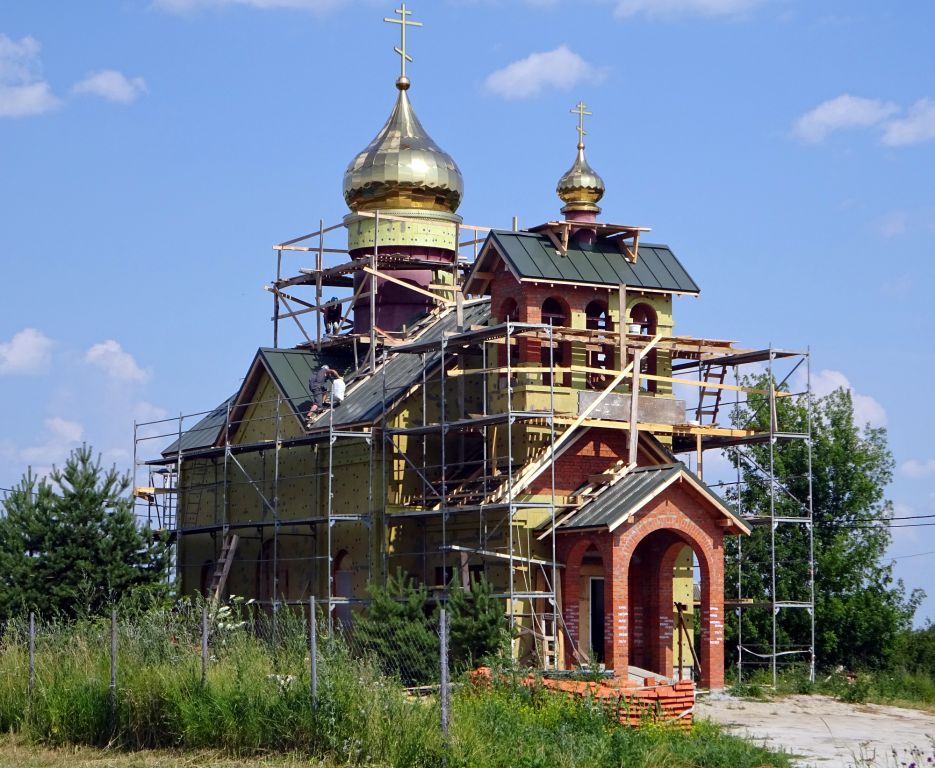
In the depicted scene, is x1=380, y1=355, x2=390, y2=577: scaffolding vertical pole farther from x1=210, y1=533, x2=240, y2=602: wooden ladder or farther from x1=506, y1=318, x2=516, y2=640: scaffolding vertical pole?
x1=210, y1=533, x2=240, y2=602: wooden ladder

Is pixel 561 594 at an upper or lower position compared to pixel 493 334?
lower

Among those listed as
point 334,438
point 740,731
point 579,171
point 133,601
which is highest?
point 579,171

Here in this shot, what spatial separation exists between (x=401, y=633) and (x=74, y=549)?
9.87m

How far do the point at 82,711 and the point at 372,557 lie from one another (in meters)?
11.9

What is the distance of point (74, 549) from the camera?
3531cm

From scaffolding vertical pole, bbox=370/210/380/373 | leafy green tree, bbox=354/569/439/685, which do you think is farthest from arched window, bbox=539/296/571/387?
leafy green tree, bbox=354/569/439/685

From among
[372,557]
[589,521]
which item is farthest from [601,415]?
[372,557]

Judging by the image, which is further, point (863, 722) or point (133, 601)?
point (133, 601)

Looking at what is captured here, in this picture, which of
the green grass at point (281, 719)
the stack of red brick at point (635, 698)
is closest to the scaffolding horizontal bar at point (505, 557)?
the green grass at point (281, 719)

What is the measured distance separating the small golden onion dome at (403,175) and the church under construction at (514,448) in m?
0.24

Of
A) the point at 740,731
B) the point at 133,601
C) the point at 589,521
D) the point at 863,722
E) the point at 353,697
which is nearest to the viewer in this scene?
the point at 353,697

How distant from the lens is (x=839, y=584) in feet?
142

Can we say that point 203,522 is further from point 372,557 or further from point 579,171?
point 579,171

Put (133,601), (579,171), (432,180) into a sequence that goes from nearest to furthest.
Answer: (133,601) < (579,171) < (432,180)
